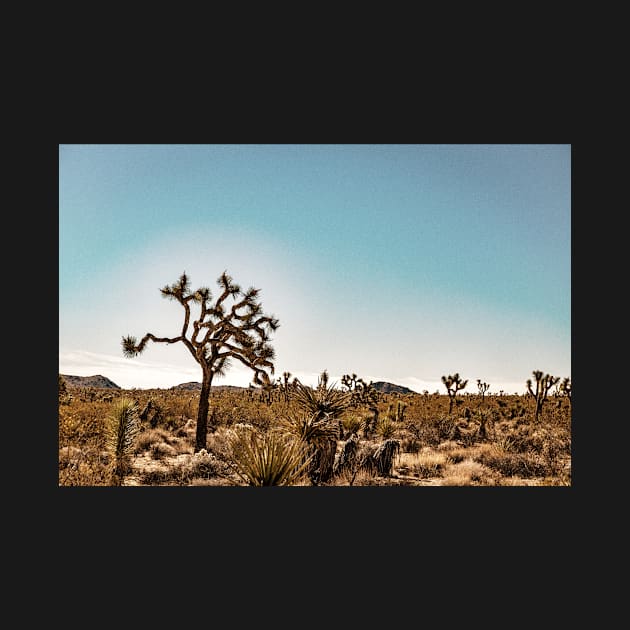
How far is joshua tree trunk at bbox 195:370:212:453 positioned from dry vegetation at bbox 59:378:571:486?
0.89 feet

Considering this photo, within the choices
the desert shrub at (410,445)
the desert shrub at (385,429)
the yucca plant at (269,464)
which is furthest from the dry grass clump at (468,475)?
the yucca plant at (269,464)

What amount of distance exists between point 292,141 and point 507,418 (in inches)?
713

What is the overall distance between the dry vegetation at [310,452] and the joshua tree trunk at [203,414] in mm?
271

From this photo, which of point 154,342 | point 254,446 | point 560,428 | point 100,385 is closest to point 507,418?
point 560,428

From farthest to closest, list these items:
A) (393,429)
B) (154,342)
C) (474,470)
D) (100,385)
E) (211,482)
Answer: (100,385)
(393,429)
(154,342)
(474,470)
(211,482)

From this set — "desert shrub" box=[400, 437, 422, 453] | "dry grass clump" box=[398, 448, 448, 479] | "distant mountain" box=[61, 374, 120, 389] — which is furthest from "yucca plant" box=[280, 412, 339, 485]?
"distant mountain" box=[61, 374, 120, 389]

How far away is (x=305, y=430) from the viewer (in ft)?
28.3

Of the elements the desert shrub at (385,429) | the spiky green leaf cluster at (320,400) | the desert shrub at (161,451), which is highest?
the spiky green leaf cluster at (320,400)

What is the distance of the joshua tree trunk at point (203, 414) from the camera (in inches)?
490

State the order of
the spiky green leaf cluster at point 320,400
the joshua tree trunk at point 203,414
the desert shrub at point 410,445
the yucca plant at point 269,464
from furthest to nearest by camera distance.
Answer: the desert shrub at point 410,445, the joshua tree trunk at point 203,414, the spiky green leaf cluster at point 320,400, the yucca plant at point 269,464

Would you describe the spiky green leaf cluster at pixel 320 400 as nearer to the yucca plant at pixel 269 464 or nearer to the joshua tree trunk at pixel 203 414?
the yucca plant at pixel 269 464

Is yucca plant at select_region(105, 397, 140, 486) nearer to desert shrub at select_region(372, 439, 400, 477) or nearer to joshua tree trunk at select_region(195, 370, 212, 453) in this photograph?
joshua tree trunk at select_region(195, 370, 212, 453)

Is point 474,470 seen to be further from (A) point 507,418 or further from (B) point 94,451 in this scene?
(A) point 507,418

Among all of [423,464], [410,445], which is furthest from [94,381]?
[423,464]
